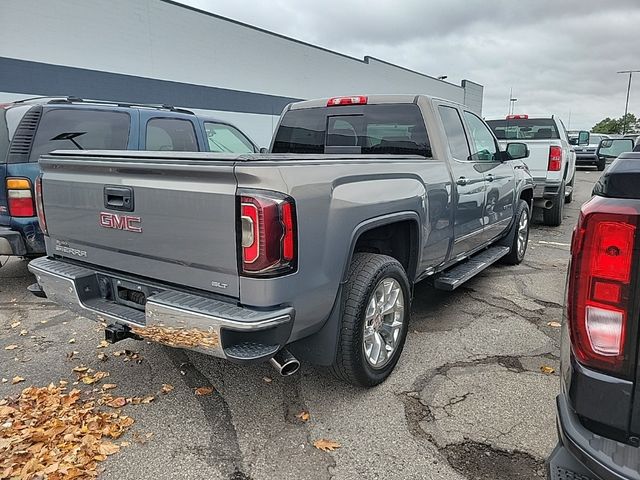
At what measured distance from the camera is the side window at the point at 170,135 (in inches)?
240

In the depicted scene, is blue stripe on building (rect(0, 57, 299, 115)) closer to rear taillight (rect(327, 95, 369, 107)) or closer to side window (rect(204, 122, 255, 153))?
side window (rect(204, 122, 255, 153))

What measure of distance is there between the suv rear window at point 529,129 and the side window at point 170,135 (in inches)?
273

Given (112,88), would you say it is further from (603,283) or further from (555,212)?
(603,283)

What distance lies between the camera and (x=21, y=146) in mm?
4797

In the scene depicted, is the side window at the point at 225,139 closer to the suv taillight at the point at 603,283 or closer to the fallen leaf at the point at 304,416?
the fallen leaf at the point at 304,416

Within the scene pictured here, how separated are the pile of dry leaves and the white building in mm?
11589

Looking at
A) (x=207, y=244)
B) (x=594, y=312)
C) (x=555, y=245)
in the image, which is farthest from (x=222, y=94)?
(x=594, y=312)

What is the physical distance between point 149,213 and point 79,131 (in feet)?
10.9

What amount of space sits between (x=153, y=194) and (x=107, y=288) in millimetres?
803

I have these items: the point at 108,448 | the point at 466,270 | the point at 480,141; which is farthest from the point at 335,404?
the point at 480,141

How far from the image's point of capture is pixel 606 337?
Result: 153 cm

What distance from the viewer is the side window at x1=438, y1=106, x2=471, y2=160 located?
432 cm

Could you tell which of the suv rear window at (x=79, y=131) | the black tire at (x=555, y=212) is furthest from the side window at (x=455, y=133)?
the black tire at (x=555, y=212)

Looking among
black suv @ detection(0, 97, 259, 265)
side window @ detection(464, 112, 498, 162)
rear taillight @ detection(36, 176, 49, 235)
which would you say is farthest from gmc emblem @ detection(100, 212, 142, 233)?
side window @ detection(464, 112, 498, 162)
